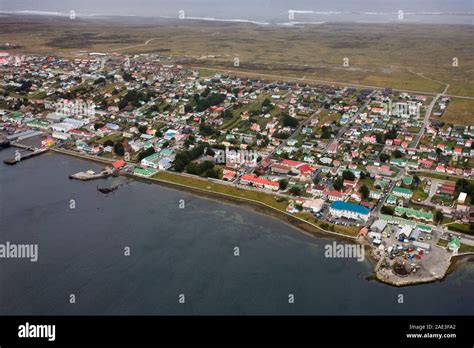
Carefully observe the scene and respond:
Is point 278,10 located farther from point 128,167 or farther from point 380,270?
point 380,270

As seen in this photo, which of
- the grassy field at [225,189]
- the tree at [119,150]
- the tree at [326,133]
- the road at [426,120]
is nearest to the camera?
the grassy field at [225,189]

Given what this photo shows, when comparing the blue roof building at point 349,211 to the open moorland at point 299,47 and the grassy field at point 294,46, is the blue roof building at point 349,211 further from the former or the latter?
the grassy field at point 294,46

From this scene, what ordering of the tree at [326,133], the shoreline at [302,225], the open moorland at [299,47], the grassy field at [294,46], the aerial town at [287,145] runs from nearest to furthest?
the shoreline at [302,225], the aerial town at [287,145], the tree at [326,133], the open moorland at [299,47], the grassy field at [294,46]

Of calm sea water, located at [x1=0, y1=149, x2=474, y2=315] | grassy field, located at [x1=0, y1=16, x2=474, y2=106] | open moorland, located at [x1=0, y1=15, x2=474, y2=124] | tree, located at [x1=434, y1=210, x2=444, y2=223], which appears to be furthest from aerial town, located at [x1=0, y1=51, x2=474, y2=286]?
grassy field, located at [x1=0, y1=16, x2=474, y2=106]

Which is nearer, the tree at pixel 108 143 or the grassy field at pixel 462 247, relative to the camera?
the grassy field at pixel 462 247

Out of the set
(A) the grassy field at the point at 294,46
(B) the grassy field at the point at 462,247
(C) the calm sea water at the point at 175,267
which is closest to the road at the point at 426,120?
(A) the grassy field at the point at 294,46

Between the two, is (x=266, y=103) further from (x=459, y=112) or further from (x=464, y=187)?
(x=464, y=187)

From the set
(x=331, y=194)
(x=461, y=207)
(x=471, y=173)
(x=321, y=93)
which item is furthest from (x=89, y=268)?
(x=321, y=93)
